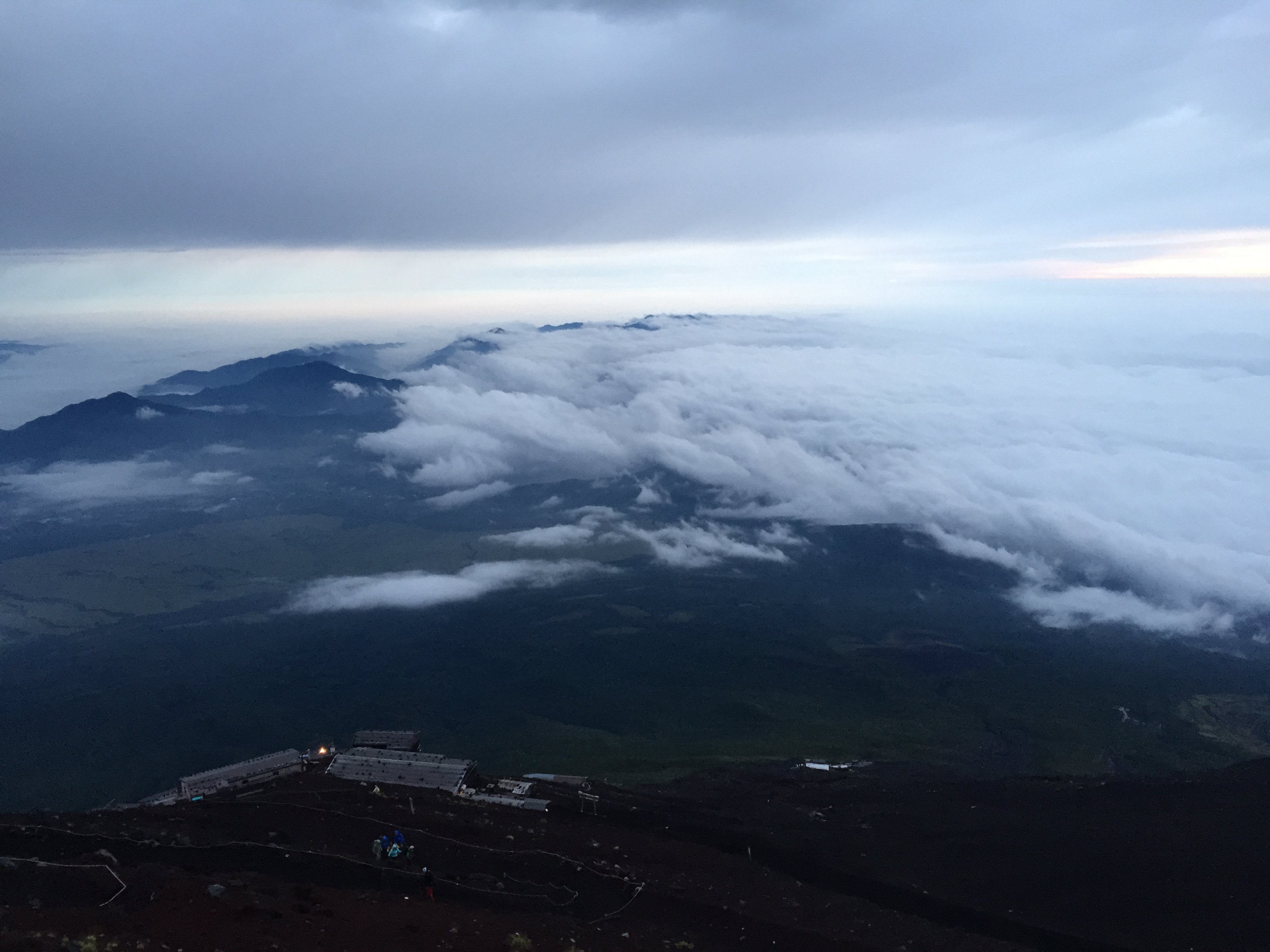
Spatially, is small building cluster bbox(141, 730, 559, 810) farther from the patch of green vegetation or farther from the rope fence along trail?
the patch of green vegetation

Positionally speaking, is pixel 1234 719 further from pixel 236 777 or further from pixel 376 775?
pixel 236 777

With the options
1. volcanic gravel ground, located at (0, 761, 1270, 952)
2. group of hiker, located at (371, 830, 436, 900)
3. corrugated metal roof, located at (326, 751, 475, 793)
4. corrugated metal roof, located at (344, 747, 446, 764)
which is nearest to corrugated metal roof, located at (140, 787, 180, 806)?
volcanic gravel ground, located at (0, 761, 1270, 952)

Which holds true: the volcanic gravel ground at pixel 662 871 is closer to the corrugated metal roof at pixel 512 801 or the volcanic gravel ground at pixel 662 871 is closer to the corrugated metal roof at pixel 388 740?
the corrugated metal roof at pixel 512 801

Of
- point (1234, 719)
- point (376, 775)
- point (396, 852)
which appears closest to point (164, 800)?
point (376, 775)

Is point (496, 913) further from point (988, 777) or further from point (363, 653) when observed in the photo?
point (363, 653)

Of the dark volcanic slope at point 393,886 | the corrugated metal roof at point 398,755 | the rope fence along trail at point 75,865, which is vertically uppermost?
the rope fence along trail at point 75,865

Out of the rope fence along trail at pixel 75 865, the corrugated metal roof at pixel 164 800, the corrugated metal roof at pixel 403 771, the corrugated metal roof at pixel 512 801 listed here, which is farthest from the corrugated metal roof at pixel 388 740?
the rope fence along trail at pixel 75 865
